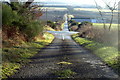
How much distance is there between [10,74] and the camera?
28.4ft

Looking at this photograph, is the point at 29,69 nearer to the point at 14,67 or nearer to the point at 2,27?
the point at 14,67

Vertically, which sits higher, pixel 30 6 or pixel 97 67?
pixel 30 6

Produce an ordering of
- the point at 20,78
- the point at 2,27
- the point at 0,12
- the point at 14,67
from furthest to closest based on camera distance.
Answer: the point at 2,27, the point at 0,12, the point at 14,67, the point at 20,78

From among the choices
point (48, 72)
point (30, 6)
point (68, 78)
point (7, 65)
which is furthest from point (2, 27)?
point (68, 78)

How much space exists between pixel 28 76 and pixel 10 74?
70 centimetres

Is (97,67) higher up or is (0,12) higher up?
(0,12)

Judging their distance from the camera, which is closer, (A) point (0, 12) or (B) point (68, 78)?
(B) point (68, 78)

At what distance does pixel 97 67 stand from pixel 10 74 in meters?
4.01

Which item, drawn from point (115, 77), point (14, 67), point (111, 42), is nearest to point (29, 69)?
point (14, 67)

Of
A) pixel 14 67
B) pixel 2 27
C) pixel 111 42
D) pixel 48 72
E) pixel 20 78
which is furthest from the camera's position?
pixel 111 42

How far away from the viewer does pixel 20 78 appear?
26.8ft

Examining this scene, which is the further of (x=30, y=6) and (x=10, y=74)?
(x=30, y=6)


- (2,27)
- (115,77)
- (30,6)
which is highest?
(30,6)

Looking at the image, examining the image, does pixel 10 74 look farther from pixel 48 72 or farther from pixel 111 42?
pixel 111 42
